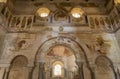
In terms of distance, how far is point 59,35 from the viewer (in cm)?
961

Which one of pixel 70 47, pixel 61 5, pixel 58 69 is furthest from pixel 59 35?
pixel 58 69

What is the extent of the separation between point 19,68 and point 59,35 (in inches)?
134

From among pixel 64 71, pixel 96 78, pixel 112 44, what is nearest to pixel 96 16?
pixel 112 44

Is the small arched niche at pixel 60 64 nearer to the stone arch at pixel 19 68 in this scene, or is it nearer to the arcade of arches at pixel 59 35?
the arcade of arches at pixel 59 35

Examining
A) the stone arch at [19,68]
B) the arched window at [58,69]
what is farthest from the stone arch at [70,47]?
the arched window at [58,69]

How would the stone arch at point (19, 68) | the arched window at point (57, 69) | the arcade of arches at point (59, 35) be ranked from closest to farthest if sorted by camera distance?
the stone arch at point (19, 68)
the arcade of arches at point (59, 35)
the arched window at point (57, 69)

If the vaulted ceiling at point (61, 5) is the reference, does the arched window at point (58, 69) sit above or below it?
Result: below

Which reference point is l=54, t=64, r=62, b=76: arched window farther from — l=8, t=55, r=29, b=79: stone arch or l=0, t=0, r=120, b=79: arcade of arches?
l=8, t=55, r=29, b=79: stone arch

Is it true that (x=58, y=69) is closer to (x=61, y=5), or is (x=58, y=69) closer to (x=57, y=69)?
(x=57, y=69)

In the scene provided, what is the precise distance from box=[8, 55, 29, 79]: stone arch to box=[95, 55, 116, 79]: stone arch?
4319 mm

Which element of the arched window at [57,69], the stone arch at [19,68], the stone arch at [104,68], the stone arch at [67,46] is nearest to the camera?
the stone arch at [19,68]

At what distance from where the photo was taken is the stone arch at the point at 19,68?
823cm

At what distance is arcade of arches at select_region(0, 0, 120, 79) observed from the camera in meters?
8.46

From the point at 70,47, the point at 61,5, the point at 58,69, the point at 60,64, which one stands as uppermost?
the point at 61,5
